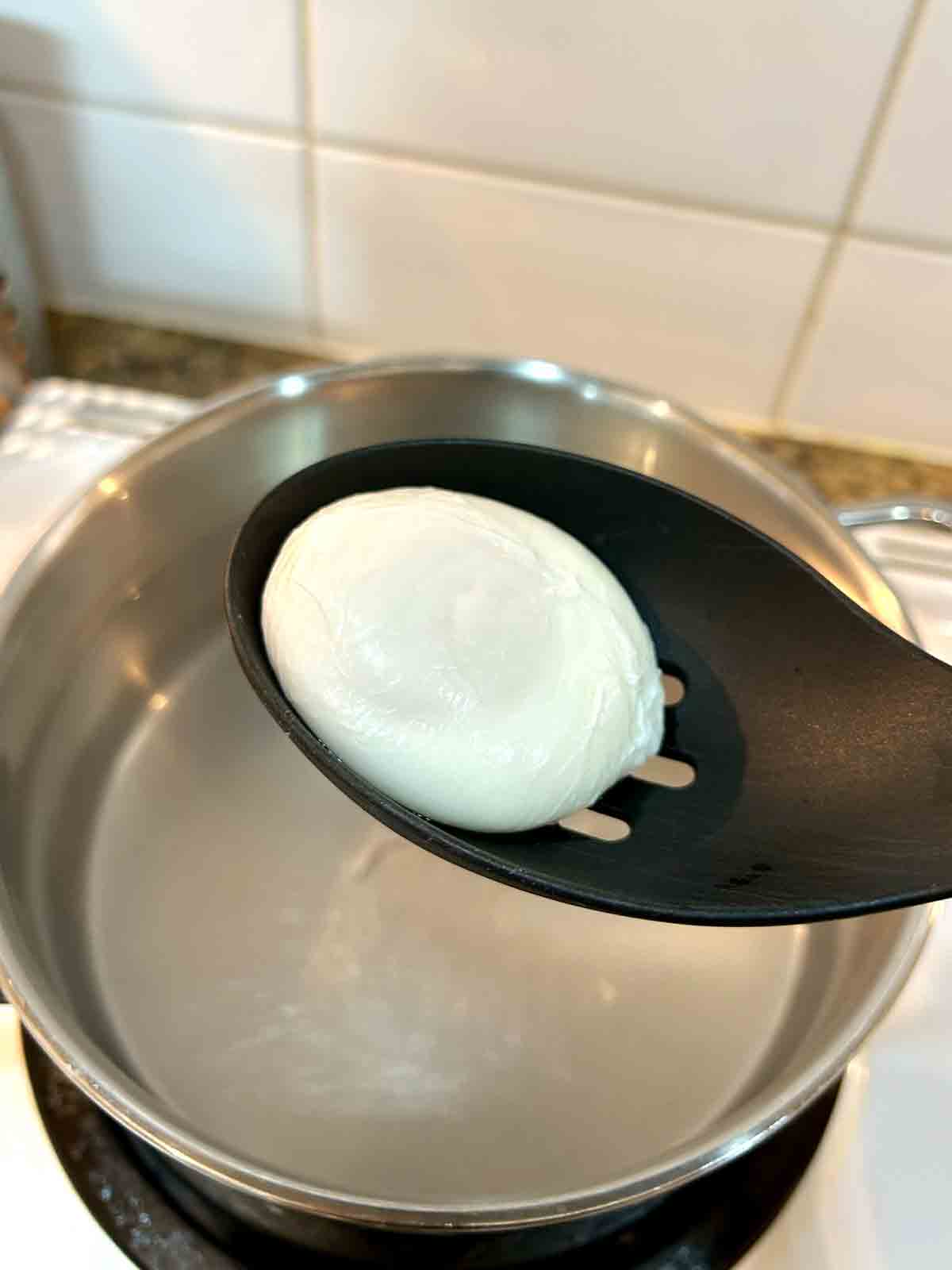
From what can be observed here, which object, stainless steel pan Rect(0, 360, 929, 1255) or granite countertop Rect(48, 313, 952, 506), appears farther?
granite countertop Rect(48, 313, 952, 506)

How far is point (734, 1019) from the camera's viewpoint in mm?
435

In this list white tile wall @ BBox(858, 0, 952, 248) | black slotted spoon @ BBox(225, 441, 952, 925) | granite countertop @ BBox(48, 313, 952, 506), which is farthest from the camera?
granite countertop @ BBox(48, 313, 952, 506)

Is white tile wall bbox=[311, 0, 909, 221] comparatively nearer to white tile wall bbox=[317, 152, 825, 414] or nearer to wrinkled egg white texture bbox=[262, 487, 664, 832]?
white tile wall bbox=[317, 152, 825, 414]

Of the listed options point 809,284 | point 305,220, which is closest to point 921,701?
point 809,284

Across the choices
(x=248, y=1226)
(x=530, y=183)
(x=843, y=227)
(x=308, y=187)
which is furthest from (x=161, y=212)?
(x=248, y=1226)

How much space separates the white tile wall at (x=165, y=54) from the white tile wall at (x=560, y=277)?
5cm

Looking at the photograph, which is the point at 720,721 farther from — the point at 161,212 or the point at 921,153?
the point at 161,212

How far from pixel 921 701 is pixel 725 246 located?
271 mm

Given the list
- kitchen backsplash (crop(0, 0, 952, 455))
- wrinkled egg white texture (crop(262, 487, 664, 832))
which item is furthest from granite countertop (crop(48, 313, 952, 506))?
wrinkled egg white texture (crop(262, 487, 664, 832))

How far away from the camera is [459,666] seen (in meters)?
0.38

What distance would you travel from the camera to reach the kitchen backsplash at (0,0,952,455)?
0.49 metres

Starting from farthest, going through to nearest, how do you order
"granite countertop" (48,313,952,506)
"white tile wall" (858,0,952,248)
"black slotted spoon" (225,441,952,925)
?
"granite countertop" (48,313,952,506)
"white tile wall" (858,0,952,248)
"black slotted spoon" (225,441,952,925)

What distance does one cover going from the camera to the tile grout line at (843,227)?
0.47 m

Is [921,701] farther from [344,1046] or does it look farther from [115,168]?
[115,168]
